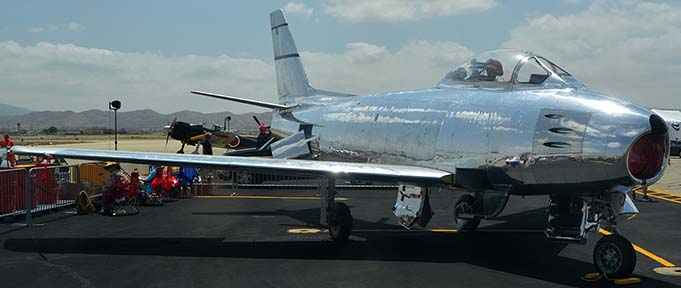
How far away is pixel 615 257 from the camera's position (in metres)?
7.79

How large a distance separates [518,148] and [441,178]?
1284 mm

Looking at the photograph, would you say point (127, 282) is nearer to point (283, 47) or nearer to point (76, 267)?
point (76, 267)

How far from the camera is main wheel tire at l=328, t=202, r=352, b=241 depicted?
1138 centimetres

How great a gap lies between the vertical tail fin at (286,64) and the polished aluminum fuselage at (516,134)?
6332 millimetres

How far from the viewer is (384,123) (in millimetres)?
11141

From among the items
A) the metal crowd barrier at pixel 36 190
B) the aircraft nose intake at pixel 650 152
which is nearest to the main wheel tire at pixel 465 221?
the aircraft nose intake at pixel 650 152

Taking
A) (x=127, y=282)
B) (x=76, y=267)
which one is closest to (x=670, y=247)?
(x=127, y=282)

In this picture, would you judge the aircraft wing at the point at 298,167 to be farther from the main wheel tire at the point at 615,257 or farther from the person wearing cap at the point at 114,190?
the person wearing cap at the point at 114,190

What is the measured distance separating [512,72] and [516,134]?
4.58 feet

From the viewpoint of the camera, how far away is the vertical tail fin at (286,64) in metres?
17.7

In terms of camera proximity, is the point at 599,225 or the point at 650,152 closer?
the point at 650,152

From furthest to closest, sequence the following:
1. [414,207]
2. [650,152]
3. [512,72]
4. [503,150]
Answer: [414,207]
[512,72]
[503,150]
[650,152]

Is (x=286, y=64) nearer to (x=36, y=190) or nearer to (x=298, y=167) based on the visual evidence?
(x=36, y=190)

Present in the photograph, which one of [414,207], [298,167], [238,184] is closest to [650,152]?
[414,207]
